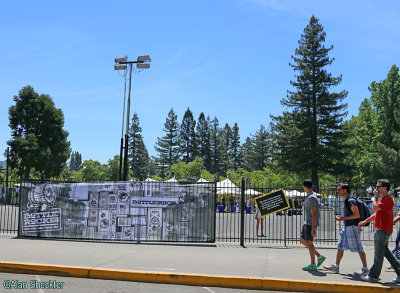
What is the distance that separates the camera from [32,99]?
48312 mm

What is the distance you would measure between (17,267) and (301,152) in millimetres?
41558

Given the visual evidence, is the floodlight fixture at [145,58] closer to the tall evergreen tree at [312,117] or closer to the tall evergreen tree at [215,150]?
the tall evergreen tree at [312,117]

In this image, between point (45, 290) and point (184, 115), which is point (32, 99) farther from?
point (184, 115)

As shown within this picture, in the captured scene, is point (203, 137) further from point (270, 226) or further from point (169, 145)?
point (270, 226)

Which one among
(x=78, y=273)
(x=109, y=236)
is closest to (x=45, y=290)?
(x=78, y=273)

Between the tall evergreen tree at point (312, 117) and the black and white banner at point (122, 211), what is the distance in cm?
3587

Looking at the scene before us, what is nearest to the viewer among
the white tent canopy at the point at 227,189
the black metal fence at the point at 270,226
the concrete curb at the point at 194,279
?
the concrete curb at the point at 194,279

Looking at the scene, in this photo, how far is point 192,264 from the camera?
28.6 feet

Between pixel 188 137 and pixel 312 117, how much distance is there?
58775mm

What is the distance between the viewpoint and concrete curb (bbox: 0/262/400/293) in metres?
6.96

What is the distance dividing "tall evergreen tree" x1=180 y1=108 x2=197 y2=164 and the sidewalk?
301 ft

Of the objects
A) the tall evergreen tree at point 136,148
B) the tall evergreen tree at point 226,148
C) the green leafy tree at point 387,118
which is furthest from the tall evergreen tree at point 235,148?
the green leafy tree at point 387,118

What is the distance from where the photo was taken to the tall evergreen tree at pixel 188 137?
103438 mm

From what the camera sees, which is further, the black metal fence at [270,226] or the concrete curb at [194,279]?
the black metal fence at [270,226]
